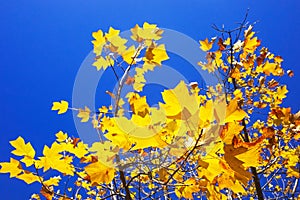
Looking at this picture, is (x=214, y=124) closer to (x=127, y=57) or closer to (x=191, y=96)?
(x=191, y=96)

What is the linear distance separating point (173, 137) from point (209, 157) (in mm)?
110

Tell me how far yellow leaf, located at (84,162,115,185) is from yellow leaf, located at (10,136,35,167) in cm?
25

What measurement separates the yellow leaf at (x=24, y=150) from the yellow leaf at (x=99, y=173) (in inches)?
9.7

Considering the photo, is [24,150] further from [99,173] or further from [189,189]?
[189,189]

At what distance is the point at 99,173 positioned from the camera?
726 mm

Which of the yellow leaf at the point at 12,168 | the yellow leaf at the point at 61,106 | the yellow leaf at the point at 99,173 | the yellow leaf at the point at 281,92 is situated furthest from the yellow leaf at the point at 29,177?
the yellow leaf at the point at 281,92

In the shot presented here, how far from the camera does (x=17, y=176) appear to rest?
0.83 meters

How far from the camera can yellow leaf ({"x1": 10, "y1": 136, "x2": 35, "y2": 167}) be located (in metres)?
0.81

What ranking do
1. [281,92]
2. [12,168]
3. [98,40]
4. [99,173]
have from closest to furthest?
1. [99,173]
2. [12,168]
3. [98,40]
4. [281,92]

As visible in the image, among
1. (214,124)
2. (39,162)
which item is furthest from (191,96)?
(39,162)

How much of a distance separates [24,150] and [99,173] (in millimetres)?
285

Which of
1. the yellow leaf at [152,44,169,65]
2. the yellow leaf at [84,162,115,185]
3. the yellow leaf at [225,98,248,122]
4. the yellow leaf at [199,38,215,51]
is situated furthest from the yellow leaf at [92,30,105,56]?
the yellow leaf at [199,38,215,51]

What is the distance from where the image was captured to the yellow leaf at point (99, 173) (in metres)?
0.71

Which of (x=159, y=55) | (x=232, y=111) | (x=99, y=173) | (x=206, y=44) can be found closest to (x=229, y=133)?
(x=232, y=111)
